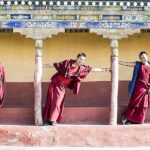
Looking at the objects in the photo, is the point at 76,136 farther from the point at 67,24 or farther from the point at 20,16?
the point at 20,16

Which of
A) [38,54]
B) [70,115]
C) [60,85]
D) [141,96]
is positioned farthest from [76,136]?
[38,54]

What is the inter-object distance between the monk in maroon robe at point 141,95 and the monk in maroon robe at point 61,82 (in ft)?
2.61

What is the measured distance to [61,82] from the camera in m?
13.9

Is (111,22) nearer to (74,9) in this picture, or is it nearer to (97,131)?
(74,9)

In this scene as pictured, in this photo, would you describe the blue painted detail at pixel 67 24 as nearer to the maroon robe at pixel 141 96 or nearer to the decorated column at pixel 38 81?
the decorated column at pixel 38 81

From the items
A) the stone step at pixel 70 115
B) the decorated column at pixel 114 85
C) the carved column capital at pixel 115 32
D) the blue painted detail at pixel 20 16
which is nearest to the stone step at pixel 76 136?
the decorated column at pixel 114 85

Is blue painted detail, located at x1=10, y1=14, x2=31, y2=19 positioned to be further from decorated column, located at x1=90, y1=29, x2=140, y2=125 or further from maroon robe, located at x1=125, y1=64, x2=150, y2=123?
maroon robe, located at x1=125, y1=64, x2=150, y2=123

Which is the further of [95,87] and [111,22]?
[95,87]

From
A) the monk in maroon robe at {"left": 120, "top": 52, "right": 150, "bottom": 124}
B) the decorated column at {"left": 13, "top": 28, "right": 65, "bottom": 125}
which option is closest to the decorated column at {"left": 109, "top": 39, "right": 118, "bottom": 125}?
the monk in maroon robe at {"left": 120, "top": 52, "right": 150, "bottom": 124}

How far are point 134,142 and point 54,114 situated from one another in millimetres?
1873

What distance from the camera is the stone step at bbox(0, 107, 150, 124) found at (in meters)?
14.2

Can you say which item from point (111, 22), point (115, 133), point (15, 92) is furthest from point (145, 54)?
point (15, 92)

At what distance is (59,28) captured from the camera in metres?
13.9

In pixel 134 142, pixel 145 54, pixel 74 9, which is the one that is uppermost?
pixel 74 9
